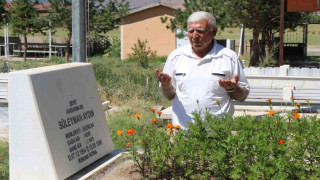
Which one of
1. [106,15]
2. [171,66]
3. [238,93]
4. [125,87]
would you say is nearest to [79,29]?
[171,66]

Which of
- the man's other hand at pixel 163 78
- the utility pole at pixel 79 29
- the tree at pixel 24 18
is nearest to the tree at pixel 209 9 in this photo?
the tree at pixel 24 18

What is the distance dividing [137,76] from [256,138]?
37.0ft

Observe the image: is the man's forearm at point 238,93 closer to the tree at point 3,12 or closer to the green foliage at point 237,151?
the green foliage at point 237,151

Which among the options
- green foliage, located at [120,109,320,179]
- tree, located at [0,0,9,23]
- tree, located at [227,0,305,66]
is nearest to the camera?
green foliage, located at [120,109,320,179]

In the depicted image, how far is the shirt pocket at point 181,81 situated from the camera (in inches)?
168

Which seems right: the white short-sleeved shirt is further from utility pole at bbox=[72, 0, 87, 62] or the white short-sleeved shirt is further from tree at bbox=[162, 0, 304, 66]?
tree at bbox=[162, 0, 304, 66]

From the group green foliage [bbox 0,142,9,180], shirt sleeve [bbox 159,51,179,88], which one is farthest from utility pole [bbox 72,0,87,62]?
shirt sleeve [bbox 159,51,179,88]

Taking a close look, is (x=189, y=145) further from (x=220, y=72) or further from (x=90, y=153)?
(x=90, y=153)

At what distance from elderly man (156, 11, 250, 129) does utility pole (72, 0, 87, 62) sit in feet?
5.70

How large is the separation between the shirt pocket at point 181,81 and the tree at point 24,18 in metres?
29.1

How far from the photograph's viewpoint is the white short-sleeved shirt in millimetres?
4191

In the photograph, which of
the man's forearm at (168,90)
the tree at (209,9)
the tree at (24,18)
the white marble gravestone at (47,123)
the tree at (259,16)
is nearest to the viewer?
the white marble gravestone at (47,123)

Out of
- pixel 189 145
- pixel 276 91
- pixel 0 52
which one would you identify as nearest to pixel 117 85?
pixel 276 91

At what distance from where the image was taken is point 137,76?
1468 cm
